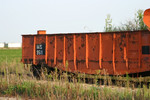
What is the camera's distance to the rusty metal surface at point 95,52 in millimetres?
10523

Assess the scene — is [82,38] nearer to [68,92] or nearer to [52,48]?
[52,48]

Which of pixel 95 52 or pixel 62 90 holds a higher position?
pixel 95 52

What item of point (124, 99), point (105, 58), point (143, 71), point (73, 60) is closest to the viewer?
point (124, 99)

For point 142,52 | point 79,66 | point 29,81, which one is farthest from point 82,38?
point 29,81

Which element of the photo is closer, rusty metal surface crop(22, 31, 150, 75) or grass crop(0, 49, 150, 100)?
grass crop(0, 49, 150, 100)

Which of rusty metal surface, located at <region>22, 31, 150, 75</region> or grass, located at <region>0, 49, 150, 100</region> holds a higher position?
rusty metal surface, located at <region>22, 31, 150, 75</region>

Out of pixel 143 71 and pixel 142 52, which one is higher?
pixel 142 52

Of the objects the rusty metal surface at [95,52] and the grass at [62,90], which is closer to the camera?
the grass at [62,90]

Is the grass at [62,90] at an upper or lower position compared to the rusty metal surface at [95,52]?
lower

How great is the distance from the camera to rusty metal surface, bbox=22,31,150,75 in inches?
414

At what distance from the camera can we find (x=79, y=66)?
1177 centimetres

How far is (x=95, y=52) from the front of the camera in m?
Result: 11.4

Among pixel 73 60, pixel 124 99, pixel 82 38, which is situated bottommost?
pixel 124 99

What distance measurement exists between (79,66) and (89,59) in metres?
0.67
